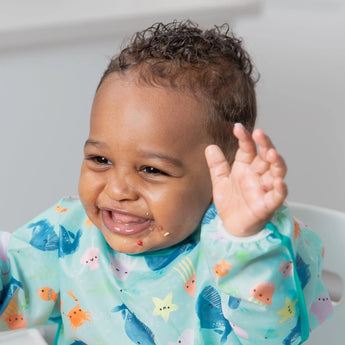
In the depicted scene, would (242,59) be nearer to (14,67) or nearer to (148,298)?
(148,298)

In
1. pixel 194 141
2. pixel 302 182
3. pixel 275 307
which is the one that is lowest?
pixel 302 182

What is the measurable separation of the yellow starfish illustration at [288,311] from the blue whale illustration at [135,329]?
211 millimetres

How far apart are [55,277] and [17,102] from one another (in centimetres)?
67

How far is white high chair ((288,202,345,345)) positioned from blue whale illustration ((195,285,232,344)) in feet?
0.91

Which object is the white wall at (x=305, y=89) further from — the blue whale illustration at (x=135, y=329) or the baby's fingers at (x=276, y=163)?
the baby's fingers at (x=276, y=163)

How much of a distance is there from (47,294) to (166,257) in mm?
175

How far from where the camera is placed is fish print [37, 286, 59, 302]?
971 millimetres

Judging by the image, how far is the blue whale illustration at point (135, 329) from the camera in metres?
0.93

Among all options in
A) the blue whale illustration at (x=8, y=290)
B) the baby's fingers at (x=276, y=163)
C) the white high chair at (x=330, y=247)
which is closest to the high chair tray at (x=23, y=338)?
the blue whale illustration at (x=8, y=290)

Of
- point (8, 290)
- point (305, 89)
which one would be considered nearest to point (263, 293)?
point (8, 290)

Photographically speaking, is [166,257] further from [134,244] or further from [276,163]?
[276,163]

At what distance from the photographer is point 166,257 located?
92cm

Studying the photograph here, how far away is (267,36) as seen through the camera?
301 centimetres

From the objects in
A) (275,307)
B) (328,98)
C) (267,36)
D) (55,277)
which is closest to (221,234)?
(275,307)
